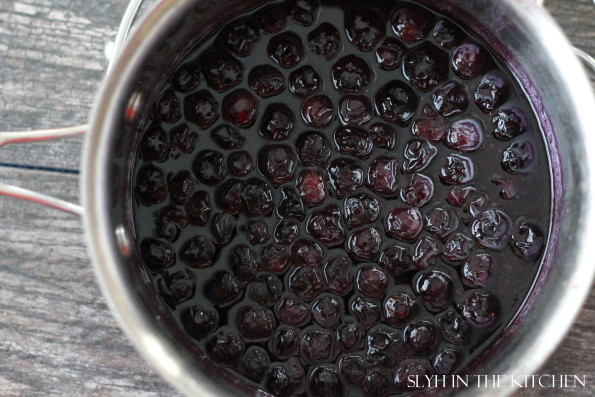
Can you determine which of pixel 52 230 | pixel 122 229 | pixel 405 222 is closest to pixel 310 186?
pixel 405 222

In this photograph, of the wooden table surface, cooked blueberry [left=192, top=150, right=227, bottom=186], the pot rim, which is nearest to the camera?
the pot rim

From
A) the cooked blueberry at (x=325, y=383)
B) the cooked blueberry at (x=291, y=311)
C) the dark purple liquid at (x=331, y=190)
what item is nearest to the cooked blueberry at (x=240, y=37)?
the dark purple liquid at (x=331, y=190)

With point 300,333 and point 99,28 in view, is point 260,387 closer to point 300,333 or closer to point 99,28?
point 300,333

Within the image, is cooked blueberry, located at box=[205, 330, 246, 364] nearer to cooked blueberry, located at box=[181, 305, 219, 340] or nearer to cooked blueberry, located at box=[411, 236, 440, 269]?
cooked blueberry, located at box=[181, 305, 219, 340]

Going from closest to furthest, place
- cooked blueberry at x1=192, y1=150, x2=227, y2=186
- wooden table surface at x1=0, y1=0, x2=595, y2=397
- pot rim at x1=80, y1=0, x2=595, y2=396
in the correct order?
pot rim at x1=80, y1=0, x2=595, y2=396 → cooked blueberry at x1=192, y1=150, x2=227, y2=186 → wooden table surface at x1=0, y1=0, x2=595, y2=397

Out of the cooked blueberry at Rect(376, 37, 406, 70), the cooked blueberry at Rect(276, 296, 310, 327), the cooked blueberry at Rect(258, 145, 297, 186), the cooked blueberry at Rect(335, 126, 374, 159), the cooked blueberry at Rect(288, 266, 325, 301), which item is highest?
the cooked blueberry at Rect(376, 37, 406, 70)

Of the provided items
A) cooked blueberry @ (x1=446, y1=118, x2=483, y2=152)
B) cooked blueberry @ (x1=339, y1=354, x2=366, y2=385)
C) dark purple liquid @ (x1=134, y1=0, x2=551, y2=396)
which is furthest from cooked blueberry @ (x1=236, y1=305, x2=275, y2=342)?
cooked blueberry @ (x1=446, y1=118, x2=483, y2=152)

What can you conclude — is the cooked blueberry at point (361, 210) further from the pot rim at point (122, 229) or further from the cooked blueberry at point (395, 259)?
the pot rim at point (122, 229)

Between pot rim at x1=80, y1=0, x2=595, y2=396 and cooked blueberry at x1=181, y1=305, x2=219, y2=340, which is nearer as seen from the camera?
pot rim at x1=80, y1=0, x2=595, y2=396
